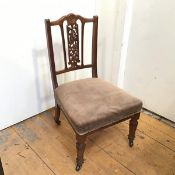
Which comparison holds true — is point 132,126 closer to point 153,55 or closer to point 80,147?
point 80,147

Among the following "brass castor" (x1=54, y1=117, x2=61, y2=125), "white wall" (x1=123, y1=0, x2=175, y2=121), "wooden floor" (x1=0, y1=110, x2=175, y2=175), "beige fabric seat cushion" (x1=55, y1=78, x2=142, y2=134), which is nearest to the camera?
"beige fabric seat cushion" (x1=55, y1=78, x2=142, y2=134)

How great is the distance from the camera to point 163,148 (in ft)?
5.10

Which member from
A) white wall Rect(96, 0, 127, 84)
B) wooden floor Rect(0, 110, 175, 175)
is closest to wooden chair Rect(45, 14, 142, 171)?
wooden floor Rect(0, 110, 175, 175)

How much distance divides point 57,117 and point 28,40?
63 centimetres

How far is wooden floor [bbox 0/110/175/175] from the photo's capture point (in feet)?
4.50

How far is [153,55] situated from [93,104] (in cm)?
77

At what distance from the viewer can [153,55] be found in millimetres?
1742

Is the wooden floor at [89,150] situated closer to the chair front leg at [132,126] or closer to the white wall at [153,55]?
the chair front leg at [132,126]

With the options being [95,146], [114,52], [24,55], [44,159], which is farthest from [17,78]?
[114,52]

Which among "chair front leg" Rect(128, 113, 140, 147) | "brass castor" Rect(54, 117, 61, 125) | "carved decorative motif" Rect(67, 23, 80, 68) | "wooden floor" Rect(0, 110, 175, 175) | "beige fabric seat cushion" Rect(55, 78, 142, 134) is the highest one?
"carved decorative motif" Rect(67, 23, 80, 68)

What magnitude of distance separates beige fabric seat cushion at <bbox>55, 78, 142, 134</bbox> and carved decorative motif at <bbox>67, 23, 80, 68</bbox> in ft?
0.59

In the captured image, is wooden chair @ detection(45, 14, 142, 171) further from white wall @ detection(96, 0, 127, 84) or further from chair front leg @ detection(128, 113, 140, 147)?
white wall @ detection(96, 0, 127, 84)

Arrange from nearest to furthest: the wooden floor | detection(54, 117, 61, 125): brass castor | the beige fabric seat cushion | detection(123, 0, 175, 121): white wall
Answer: the beige fabric seat cushion, the wooden floor, detection(123, 0, 175, 121): white wall, detection(54, 117, 61, 125): brass castor

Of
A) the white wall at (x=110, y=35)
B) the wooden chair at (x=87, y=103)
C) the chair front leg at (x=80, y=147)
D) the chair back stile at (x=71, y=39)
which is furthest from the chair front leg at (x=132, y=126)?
the white wall at (x=110, y=35)
